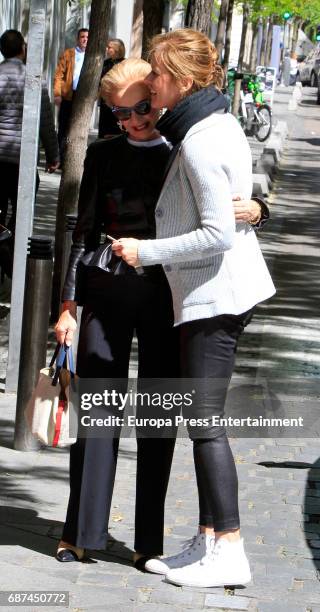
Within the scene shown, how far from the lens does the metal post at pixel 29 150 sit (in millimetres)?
7242

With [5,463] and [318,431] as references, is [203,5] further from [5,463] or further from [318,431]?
[5,463]

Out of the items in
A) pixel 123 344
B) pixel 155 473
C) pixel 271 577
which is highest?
pixel 123 344

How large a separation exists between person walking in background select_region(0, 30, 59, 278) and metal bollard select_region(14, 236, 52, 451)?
404cm

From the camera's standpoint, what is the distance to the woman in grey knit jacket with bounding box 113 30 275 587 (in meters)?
4.41

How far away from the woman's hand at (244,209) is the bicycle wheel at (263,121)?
2532 cm

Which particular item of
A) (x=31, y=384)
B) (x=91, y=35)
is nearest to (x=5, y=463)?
(x=31, y=384)

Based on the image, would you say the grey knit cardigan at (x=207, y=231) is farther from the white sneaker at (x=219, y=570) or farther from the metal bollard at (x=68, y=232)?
the metal bollard at (x=68, y=232)

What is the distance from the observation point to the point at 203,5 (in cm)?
1227

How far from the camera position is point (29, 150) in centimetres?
739

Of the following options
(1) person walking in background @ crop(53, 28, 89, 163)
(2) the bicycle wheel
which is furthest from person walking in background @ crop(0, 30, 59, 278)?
(2) the bicycle wheel

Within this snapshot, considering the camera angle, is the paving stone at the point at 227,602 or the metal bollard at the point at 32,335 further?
the metal bollard at the point at 32,335

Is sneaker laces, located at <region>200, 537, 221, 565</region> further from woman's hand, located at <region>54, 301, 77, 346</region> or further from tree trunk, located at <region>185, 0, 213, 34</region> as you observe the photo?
tree trunk, located at <region>185, 0, 213, 34</region>

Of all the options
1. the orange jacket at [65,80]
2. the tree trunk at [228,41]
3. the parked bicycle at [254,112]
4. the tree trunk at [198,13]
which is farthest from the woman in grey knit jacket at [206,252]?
the parked bicycle at [254,112]

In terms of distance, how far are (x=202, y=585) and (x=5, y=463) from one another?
73.6 inches
